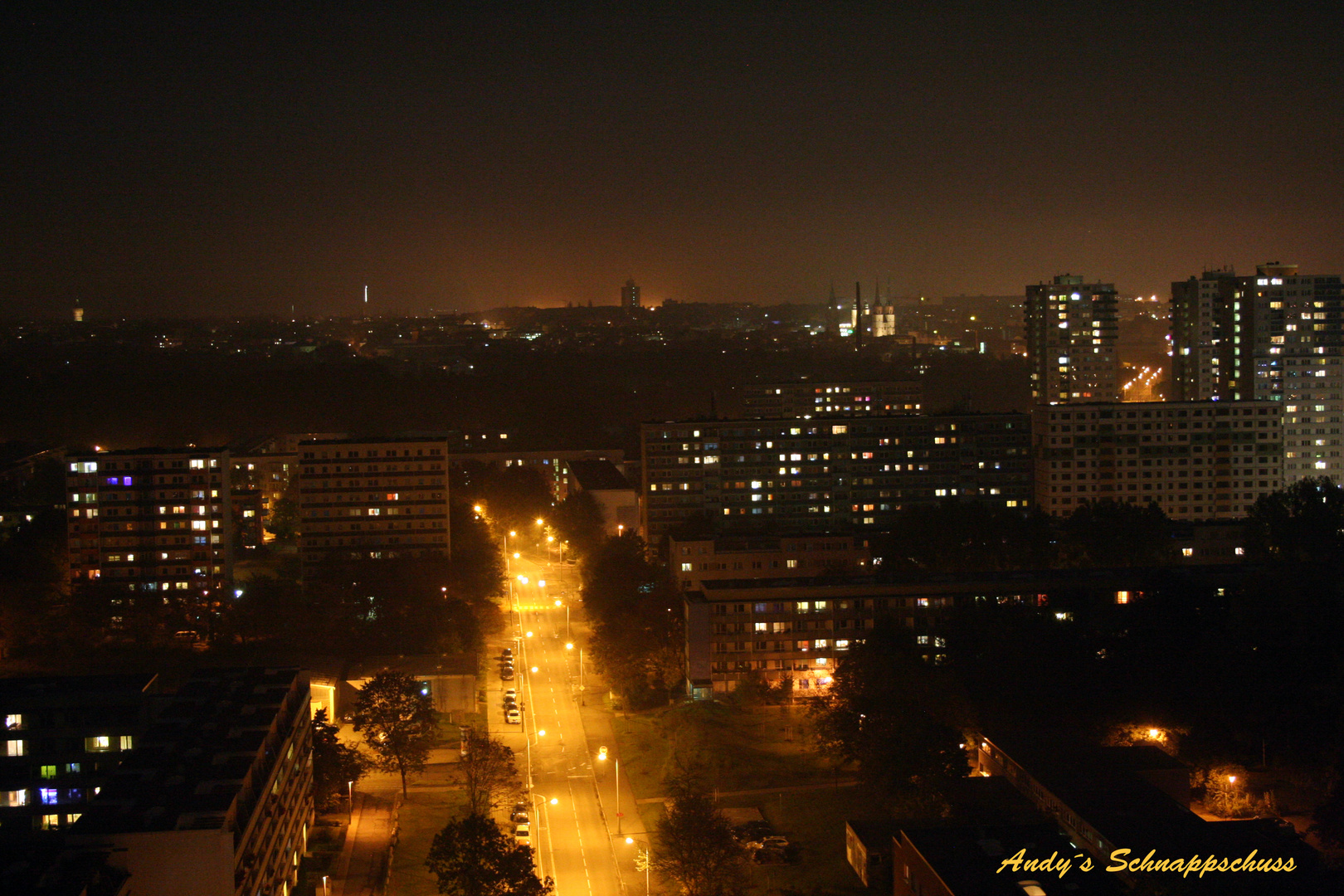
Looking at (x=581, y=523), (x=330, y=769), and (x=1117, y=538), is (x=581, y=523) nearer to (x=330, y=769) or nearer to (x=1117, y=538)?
(x=1117, y=538)

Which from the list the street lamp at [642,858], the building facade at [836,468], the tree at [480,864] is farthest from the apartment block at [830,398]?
the tree at [480,864]

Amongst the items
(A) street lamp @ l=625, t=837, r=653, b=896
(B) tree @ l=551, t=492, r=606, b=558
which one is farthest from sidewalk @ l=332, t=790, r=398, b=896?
(B) tree @ l=551, t=492, r=606, b=558

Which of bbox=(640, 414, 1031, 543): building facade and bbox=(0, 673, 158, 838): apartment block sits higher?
bbox=(640, 414, 1031, 543): building facade

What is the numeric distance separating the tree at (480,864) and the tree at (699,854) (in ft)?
2.50

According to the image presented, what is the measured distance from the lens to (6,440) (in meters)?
27.1

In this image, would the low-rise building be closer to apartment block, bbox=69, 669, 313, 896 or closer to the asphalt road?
the asphalt road

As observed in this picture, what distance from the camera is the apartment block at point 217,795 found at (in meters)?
6.30

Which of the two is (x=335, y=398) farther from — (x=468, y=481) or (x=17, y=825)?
→ (x=17, y=825)

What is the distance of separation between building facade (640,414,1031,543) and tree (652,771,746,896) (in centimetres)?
1039

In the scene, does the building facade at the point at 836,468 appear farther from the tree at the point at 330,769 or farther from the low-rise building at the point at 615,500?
the tree at the point at 330,769

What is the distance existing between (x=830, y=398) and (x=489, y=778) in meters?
16.2

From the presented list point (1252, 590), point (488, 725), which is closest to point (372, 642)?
point (488, 725)

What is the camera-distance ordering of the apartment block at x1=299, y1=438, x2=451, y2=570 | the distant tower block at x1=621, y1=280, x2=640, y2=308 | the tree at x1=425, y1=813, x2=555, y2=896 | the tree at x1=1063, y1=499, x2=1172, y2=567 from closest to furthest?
the tree at x1=425, y1=813, x2=555, y2=896 < the tree at x1=1063, y1=499, x2=1172, y2=567 < the apartment block at x1=299, y1=438, x2=451, y2=570 < the distant tower block at x1=621, y1=280, x2=640, y2=308

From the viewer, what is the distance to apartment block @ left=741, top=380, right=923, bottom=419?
23969 millimetres
